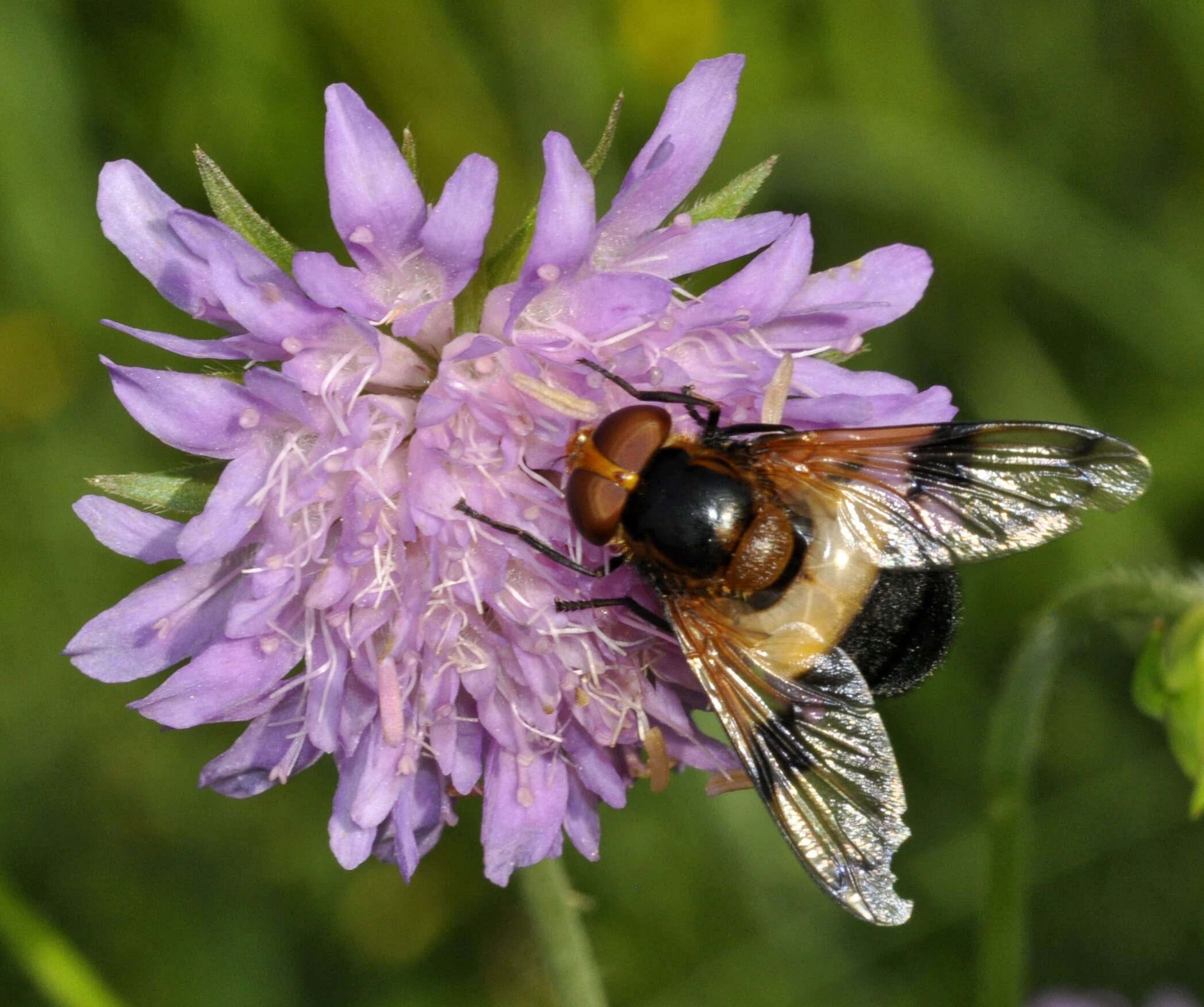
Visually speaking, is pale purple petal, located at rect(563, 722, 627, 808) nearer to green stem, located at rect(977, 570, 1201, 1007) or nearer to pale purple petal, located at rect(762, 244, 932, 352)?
pale purple petal, located at rect(762, 244, 932, 352)

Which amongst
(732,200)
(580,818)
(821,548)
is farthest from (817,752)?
(732,200)

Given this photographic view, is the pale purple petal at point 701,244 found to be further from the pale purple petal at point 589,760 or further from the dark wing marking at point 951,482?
the pale purple petal at point 589,760

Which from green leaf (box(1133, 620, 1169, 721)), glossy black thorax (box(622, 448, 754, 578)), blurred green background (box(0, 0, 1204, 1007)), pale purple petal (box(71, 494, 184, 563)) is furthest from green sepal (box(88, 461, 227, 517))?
blurred green background (box(0, 0, 1204, 1007))

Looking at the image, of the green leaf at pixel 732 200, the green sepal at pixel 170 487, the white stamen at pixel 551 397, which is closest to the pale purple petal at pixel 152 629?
the green sepal at pixel 170 487

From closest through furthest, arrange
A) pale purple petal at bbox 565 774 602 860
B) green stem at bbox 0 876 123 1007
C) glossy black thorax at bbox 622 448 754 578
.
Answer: glossy black thorax at bbox 622 448 754 578 → pale purple petal at bbox 565 774 602 860 → green stem at bbox 0 876 123 1007

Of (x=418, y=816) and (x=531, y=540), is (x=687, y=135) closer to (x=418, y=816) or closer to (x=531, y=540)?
(x=531, y=540)

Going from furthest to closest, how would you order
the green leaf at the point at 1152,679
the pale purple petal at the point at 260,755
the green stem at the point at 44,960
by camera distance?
the green stem at the point at 44,960, the green leaf at the point at 1152,679, the pale purple petal at the point at 260,755
